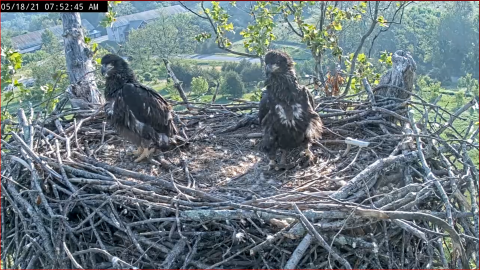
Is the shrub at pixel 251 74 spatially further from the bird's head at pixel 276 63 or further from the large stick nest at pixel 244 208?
the bird's head at pixel 276 63

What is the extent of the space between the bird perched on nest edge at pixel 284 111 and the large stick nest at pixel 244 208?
32cm

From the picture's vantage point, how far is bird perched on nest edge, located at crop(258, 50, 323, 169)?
487cm

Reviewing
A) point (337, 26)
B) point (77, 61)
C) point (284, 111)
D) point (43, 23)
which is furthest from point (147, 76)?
point (43, 23)

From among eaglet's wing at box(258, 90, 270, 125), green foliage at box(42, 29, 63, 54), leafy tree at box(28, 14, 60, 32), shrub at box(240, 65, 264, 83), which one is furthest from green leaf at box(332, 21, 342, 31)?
leafy tree at box(28, 14, 60, 32)

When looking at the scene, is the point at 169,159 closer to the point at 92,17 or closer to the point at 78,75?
the point at 78,75

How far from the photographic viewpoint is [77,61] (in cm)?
607

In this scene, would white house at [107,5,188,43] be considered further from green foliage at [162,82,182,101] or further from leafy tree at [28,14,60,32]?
leafy tree at [28,14,60,32]

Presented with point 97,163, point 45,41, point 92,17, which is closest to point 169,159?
point 97,163

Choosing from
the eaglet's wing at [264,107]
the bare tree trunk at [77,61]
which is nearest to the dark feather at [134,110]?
the bare tree trunk at [77,61]

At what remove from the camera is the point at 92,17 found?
22.5 metres

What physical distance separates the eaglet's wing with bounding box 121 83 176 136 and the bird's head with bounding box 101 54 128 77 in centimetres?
27

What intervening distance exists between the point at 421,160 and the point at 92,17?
69.2 ft

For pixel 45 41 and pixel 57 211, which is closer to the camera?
pixel 57 211

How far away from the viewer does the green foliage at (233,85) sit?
13.4m
